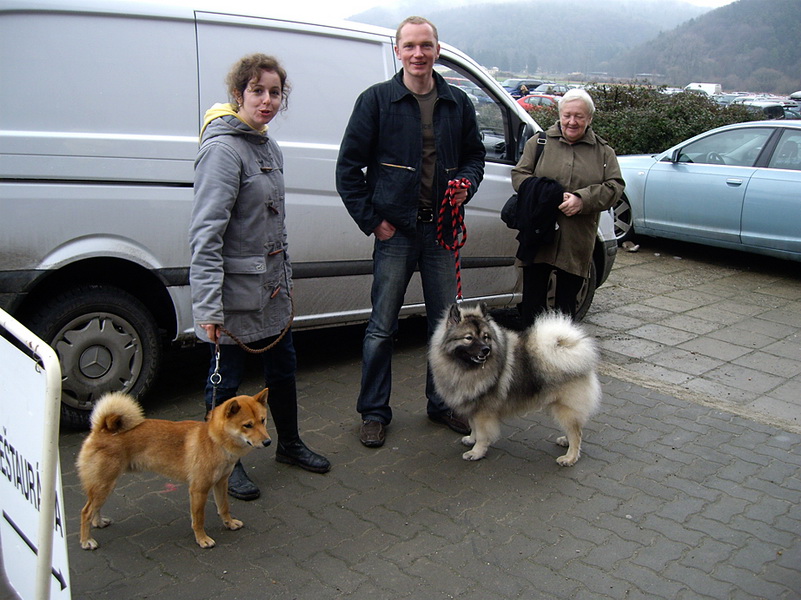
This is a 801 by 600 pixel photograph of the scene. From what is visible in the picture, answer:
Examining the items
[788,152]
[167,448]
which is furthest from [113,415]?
[788,152]

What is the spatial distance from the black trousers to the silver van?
3.87 ft

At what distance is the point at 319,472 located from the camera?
4.12m

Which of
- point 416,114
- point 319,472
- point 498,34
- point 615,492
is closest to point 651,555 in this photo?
point 615,492

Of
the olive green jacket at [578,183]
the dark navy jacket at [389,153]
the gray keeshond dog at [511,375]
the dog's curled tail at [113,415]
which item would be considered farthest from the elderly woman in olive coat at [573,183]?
the dog's curled tail at [113,415]

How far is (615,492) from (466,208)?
2453 millimetres

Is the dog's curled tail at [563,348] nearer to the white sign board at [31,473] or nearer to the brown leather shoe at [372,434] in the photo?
the brown leather shoe at [372,434]

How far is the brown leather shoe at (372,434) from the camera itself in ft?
14.6

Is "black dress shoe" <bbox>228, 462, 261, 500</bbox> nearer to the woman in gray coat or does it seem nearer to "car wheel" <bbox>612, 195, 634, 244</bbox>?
the woman in gray coat

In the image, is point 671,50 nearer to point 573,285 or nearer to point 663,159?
point 663,159

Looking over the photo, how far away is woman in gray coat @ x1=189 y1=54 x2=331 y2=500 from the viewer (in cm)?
333

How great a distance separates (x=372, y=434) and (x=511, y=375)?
91 centimetres

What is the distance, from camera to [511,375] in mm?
4273

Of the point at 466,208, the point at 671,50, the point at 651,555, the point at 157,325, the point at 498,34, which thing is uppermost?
the point at 498,34

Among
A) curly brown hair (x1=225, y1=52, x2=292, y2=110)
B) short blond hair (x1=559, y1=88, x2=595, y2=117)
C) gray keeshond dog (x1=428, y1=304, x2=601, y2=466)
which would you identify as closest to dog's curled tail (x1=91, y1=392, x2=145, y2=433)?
curly brown hair (x1=225, y1=52, x2=292, y2=110)
